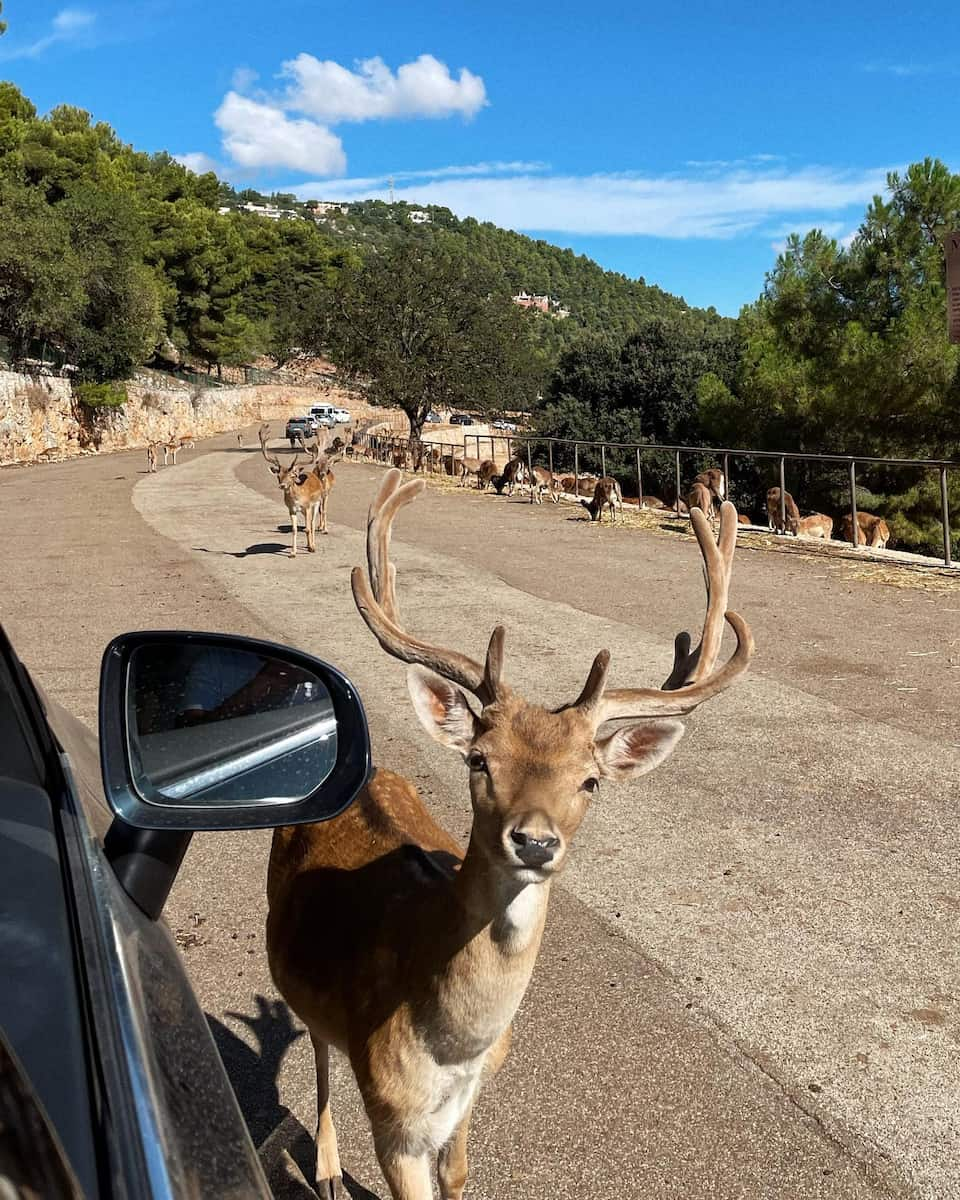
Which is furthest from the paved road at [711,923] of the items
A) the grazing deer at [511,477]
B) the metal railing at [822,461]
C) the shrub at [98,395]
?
the shrub at [98,395]

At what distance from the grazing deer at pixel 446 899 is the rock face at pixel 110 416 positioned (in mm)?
38516

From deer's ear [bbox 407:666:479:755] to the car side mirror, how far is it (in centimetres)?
89

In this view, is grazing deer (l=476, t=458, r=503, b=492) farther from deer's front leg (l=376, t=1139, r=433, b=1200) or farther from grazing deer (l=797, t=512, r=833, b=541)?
deer's front leg (l=376, t=1139, r=433, b=1200)

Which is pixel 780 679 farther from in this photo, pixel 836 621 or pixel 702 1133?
pixel 702 1133

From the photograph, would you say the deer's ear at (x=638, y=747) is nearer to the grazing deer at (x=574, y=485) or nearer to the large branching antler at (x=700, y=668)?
the large branching antler at (x=700, y=668)

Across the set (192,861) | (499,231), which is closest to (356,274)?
(192,861)

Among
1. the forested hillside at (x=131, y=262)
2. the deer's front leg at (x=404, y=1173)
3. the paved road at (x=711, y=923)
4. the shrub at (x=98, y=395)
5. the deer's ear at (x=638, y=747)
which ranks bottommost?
the paved road at (x=711, y=923)

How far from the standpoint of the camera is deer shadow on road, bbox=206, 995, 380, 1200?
3111 mm

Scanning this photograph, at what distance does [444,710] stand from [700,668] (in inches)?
32.9

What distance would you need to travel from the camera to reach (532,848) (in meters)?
2.53

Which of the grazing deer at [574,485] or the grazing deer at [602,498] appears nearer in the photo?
the grazing deer at [602,498]

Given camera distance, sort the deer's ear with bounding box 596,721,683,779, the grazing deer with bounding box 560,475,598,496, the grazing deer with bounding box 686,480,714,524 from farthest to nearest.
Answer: the grazing deer with bounding box 560,475,598,496 < the grazing deer with bounding box 686,480,714,524 < the deer's ear with bounding box 596,721,683,779

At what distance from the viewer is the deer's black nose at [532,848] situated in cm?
252

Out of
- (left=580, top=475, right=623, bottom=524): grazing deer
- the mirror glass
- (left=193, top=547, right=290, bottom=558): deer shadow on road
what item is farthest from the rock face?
the mirror glass
